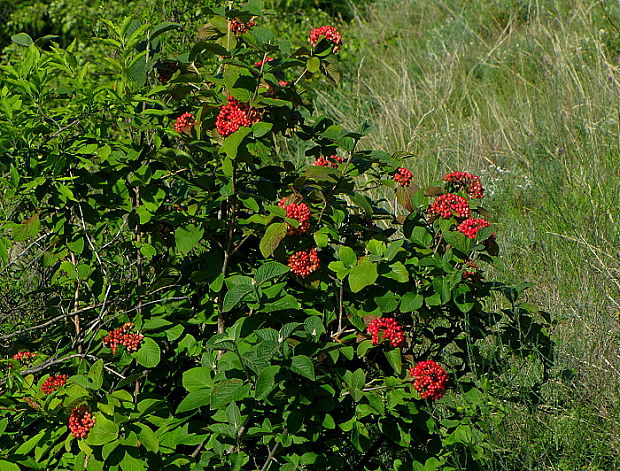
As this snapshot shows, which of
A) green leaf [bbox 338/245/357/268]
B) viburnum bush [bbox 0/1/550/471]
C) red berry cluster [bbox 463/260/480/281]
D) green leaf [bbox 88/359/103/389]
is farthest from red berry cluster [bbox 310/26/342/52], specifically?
green leaf [bbox 88/359/103/389]

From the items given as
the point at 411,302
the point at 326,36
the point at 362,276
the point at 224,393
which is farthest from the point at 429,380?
the point at 326,36

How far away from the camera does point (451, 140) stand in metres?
5.69

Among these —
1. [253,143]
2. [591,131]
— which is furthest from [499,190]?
[253,143]

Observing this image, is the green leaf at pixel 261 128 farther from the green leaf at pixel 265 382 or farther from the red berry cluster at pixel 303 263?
the green leaf at pixel 265 382

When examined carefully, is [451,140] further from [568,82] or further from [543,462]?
[543,462]

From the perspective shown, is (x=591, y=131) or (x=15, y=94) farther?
(x=591, y=131)

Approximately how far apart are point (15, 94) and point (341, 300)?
1.11 m

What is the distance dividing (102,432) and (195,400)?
0.24m

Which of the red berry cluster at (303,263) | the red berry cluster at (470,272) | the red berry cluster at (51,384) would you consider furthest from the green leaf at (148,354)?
the red berry cluster at (470,272)

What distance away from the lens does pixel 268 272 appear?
1982mm

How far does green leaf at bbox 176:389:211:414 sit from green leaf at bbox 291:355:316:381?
26cm

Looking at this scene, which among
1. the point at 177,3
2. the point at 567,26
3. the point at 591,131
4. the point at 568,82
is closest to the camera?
the point at 177,3

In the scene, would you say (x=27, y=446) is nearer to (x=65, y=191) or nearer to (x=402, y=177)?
(x=65, y=191)

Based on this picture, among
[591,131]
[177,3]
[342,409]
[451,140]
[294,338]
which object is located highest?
[177,3]
